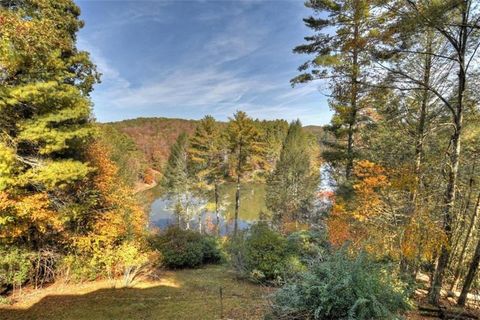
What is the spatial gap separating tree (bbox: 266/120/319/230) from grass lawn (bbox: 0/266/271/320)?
15507 mm

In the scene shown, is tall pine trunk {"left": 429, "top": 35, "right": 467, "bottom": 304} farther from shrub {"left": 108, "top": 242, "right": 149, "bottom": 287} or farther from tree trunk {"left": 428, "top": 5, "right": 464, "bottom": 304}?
shrub {"left": 108, "top": 242, "right": 149, "bottom": 287}

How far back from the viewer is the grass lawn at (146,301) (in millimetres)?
7105

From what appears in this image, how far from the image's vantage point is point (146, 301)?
8.31 meters

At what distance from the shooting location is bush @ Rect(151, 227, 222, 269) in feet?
42.7

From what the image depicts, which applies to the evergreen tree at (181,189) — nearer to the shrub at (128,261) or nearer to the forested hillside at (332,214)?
the forested hillside at (332,214)

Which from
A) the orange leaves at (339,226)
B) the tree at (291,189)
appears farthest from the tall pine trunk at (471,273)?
the tree at (291,189)

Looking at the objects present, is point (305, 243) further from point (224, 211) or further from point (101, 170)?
point (224, 211)

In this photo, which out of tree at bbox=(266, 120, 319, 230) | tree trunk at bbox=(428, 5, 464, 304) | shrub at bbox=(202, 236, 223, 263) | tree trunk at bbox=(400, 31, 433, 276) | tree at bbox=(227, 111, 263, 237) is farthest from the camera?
tree at bbox=(266, 120, 319, 230)

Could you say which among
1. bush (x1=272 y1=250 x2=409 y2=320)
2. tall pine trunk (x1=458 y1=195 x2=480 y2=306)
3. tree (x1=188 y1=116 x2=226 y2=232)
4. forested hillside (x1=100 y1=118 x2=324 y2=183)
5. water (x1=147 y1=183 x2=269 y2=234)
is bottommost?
water (x1=147 y1=183 x2=269 y2=234)

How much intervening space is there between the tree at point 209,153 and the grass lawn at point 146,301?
40.9 feet

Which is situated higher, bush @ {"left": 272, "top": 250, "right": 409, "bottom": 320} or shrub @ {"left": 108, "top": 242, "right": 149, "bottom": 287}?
bush @ {"left": 272, "top": 250, "right": 409, "bottom": 320}

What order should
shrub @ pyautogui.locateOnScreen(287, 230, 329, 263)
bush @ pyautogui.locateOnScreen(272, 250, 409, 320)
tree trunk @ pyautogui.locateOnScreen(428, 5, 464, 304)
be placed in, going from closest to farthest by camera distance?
bush @ pyautogui.locateOnScreen(272, 250, 409, 320) → tree trunk @ pyautogui.locateOnScreen(428, 5, 464, 304) → shrub @ pyautogui.locateOnScreen(287, 230, 329, 263)

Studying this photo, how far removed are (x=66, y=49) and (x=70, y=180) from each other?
13.9 ft

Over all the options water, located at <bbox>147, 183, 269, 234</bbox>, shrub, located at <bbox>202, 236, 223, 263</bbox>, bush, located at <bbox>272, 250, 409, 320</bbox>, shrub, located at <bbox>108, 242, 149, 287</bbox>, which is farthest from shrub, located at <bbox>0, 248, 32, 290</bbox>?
water, located at <bbox>147, 183, 269, 234</bbox>
